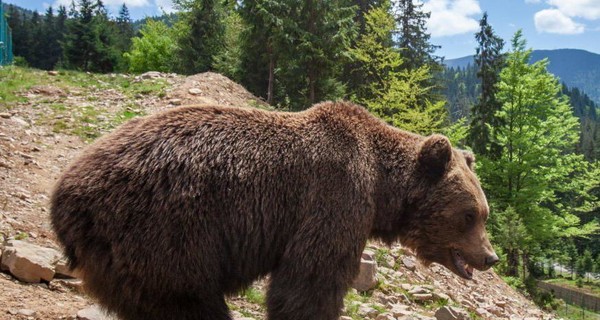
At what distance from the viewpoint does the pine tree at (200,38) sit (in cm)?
3291

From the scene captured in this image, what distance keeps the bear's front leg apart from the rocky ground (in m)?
0.52

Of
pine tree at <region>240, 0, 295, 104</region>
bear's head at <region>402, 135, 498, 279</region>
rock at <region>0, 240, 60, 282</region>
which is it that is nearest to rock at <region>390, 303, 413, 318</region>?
bear's head at <region>402, 135, 498, 279</region>

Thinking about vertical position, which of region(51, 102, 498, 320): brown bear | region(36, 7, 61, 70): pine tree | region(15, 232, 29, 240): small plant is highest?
region(36, 7, 61, 70): pine tree

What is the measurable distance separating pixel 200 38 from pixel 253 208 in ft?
103

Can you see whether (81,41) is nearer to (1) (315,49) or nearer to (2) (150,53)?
(2) (150,53)

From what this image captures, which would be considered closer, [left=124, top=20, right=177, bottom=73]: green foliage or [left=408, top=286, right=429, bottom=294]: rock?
[left=408, top=286, right=429, bottom=294]: rock

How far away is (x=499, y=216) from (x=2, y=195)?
20982 millimetres

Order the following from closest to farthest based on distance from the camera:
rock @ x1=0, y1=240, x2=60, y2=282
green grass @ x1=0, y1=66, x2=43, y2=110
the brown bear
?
the brown bear < rock @ x1=0, y1=240, x2=60, y2=282 < green grass @ x1=0, y1=66, x2=43, y2=110

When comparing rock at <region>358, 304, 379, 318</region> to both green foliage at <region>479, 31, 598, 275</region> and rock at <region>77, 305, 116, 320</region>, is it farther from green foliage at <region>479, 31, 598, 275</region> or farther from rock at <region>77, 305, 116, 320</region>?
green foliage at <region>479, 31, 598, 275</region>

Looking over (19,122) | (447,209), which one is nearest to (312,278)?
(447,209)

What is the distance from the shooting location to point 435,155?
4340 mm

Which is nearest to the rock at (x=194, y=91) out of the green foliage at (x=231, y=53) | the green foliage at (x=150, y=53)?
the green foliage at (x=231, y=53)

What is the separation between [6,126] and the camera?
993 cm

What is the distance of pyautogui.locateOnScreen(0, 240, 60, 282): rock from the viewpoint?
5.05 meters
